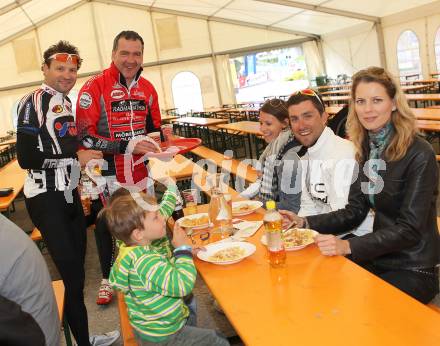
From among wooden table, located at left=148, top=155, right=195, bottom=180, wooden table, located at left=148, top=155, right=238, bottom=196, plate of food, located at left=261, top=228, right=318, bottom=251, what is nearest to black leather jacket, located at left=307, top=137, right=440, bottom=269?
plate of food, located at left=261, top=228, right=318, bottom=251

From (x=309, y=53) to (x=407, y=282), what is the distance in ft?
57.3

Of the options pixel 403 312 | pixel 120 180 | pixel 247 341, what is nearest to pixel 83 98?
pixel 120 180

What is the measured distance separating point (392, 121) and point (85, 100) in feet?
5.85

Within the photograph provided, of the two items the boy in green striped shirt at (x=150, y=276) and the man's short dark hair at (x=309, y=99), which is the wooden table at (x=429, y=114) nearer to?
the man's short dark hair at (x=309, y=99)

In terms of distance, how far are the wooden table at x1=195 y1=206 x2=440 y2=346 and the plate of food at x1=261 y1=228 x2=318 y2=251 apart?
32mm

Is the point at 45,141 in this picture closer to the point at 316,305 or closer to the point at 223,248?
the point at 223,248

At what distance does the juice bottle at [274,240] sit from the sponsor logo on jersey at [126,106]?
4.89 feet

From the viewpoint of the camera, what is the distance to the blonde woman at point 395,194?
1785mm

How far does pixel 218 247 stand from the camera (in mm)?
1992

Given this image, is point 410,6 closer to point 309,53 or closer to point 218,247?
point 309,53

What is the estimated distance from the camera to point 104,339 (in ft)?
9.34

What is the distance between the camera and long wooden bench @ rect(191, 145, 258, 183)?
4.76 meters

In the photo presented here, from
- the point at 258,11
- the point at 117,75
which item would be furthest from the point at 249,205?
the point at 258,11

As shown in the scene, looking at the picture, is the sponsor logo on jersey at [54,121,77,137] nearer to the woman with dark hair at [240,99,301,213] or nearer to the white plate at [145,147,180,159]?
the white plate at [145,147,180,159]
